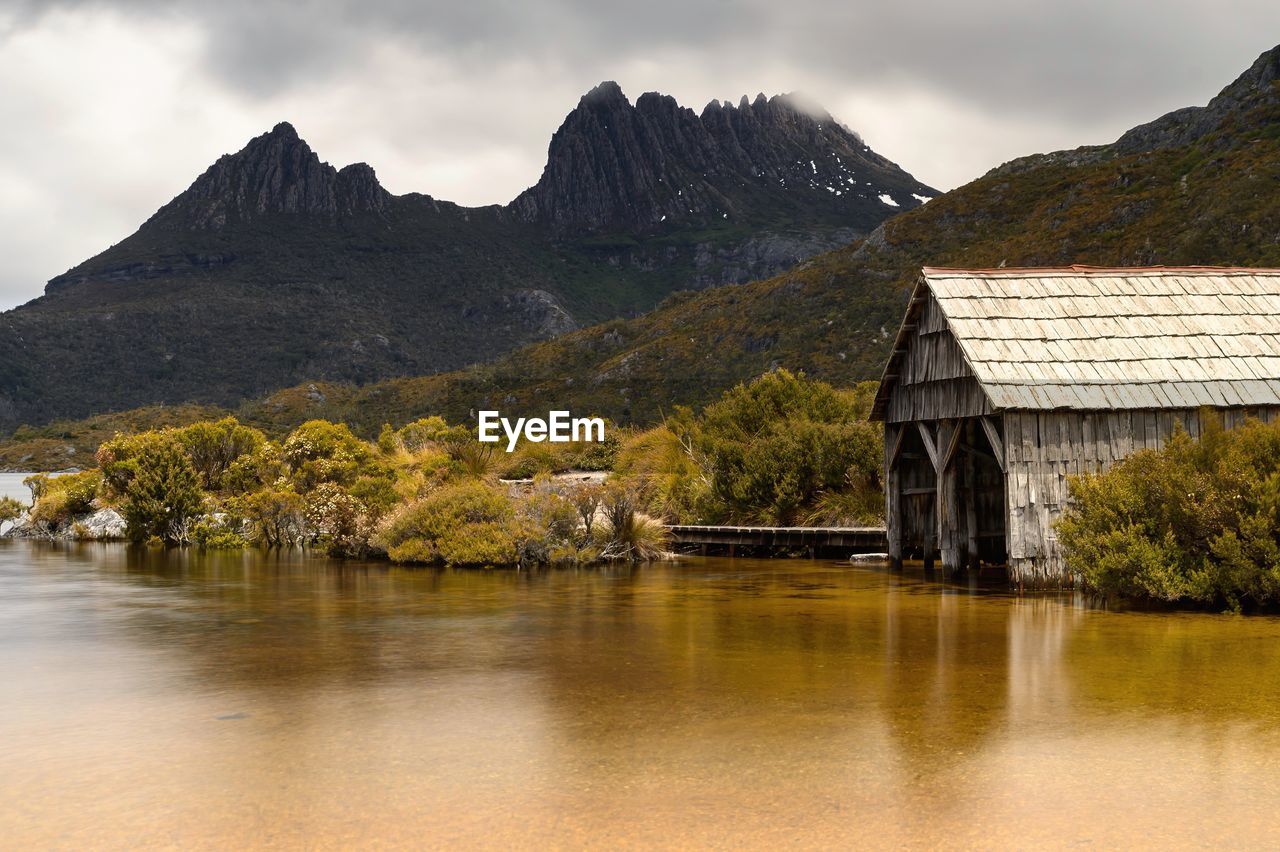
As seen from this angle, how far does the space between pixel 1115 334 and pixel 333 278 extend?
13206 centimetres

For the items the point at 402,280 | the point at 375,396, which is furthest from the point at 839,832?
the point at 402,280

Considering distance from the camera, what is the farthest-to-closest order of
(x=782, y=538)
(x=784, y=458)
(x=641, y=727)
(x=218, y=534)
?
(x=218, y=534) → (x=784, y=458) → (x=782, y=538) → (x=641, y=727)

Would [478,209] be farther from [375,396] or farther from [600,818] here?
[600,818]

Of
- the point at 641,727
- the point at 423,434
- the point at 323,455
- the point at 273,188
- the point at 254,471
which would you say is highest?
the point at 273,188

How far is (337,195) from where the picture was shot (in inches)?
6836

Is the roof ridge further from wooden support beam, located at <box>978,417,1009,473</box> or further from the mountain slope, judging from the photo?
the mountain slope

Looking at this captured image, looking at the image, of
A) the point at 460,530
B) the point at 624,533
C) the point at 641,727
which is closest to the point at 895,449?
the point at 624,533

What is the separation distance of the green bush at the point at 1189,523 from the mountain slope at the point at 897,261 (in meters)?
39.8

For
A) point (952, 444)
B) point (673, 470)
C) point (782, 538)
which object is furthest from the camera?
point (673, 470)

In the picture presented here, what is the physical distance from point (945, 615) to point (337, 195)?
170m

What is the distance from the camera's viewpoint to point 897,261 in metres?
76.7

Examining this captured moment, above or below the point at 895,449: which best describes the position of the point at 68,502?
below

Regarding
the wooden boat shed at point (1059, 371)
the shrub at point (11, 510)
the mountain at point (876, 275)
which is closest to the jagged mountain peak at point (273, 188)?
the mountain at point (876, 275)

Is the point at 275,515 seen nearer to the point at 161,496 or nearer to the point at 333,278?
the point at 161,496
